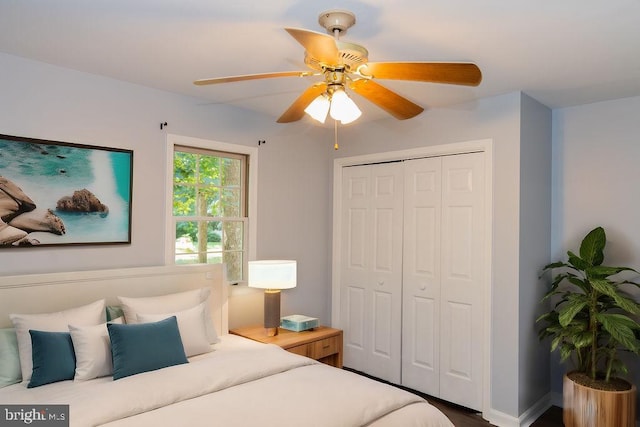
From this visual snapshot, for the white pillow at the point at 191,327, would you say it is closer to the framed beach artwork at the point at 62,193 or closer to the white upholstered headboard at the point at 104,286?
the white upholstered headboard at the point at 104,286

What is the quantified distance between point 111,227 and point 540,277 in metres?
3.23

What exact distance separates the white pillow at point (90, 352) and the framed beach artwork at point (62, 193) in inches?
Answer: 28.0

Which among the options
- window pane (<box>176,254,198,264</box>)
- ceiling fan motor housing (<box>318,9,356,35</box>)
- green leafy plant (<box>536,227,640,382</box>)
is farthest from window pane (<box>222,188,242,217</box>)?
green leafy plant (<box>536,227,640,382</box>)

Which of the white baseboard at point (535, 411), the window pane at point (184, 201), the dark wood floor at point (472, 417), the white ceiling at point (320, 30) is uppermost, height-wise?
the white ceiling at point (320, 30)

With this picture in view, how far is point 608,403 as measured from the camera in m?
2.87

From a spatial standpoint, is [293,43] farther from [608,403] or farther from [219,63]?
[608,403]

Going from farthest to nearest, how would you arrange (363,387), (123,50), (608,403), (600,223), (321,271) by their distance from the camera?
(321,271)
(600,223)
(608,403)
(123,50)
(363,387)

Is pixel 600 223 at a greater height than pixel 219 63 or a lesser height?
lesser

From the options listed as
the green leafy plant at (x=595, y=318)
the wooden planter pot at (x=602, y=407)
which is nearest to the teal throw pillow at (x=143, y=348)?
the green leafy plant at (x=595, y=318)

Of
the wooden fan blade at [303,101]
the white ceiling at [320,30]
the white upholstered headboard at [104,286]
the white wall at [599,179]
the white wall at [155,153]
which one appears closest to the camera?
the white ceiling at [320,30]

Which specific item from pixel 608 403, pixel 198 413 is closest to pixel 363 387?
pixel 198 413

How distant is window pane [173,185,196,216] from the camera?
3.44 m

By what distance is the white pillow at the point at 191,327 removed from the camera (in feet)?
9.02

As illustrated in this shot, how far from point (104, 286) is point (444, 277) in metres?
2.57
